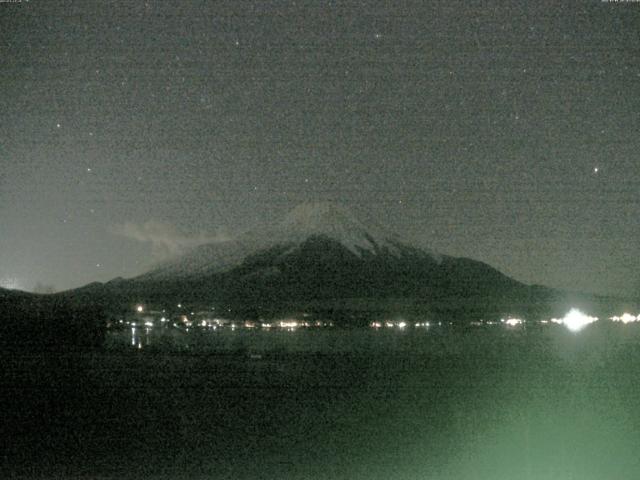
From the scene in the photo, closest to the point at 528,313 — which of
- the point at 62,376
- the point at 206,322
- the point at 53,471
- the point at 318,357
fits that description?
the point at 206,322

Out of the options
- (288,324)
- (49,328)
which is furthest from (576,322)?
(49,328)

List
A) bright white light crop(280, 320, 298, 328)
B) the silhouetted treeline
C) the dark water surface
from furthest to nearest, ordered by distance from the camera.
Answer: bright white light crop(280, 320, 298, 328)
the silhouetted treeline
the dark water surface

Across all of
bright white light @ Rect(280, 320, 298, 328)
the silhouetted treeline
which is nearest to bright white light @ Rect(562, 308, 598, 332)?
bright white light @ Rect(280, 320, 298, 328)

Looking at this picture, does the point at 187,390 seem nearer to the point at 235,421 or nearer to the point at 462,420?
the point at 235,421

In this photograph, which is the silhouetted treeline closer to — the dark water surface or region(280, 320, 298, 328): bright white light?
the dark water surface

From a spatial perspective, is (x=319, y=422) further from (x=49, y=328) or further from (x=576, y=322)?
(x=576, y=322)

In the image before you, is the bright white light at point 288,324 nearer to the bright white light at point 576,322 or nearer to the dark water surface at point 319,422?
the bright white light at point 576,322
